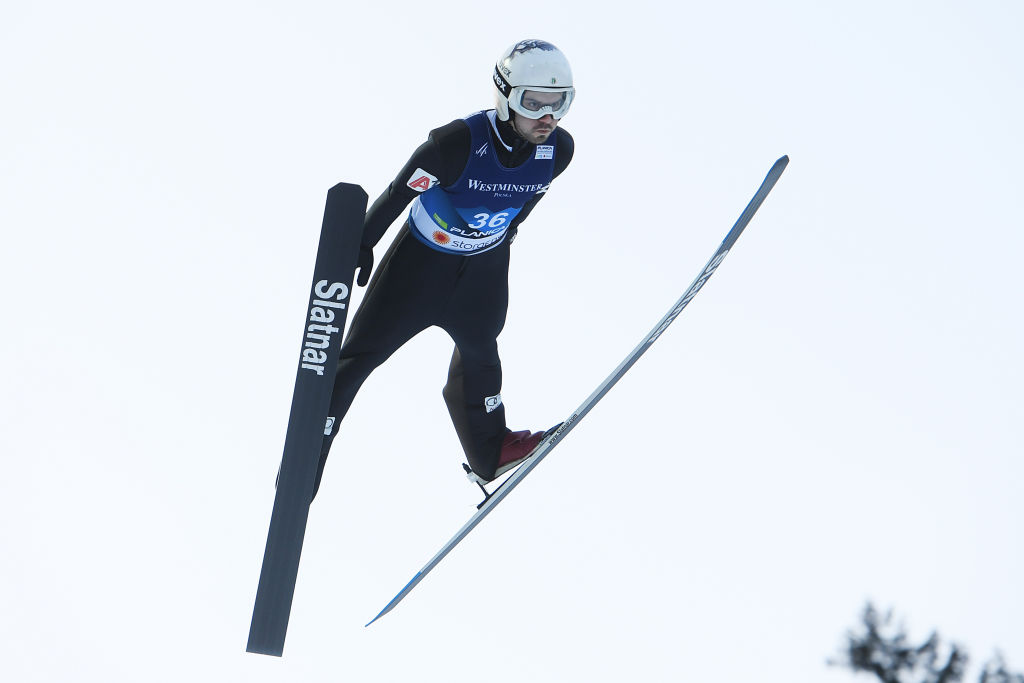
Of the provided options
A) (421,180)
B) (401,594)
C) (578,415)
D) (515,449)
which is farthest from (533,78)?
(401,594)

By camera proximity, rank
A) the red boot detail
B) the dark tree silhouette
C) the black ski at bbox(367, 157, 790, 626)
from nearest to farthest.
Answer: the dark tree silhouette → the black ski at bbox(367, 157, 790, 626) → the red boot detail

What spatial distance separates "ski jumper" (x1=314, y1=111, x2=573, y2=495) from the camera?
4699 millimetres

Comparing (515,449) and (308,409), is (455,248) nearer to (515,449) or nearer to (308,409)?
(308,409)

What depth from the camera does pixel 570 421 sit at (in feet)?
18.4

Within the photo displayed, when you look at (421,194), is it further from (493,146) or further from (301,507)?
(301,507)

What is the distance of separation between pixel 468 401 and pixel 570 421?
488mm

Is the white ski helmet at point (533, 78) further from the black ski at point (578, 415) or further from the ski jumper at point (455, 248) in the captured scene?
the black ski at point (578, 415)

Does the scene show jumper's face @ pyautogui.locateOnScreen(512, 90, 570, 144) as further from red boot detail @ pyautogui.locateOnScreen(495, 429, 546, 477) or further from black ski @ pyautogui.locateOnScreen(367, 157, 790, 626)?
red boot detail @ pyautogui.locateOnScreen(495, 429, 546, 477)

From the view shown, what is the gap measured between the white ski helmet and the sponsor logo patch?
0.40m

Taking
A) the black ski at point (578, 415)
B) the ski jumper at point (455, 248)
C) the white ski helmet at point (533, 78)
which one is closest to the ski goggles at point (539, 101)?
the white ski helmet at point (533, 78)

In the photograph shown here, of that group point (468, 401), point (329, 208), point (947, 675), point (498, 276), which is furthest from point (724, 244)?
point (947, 675)

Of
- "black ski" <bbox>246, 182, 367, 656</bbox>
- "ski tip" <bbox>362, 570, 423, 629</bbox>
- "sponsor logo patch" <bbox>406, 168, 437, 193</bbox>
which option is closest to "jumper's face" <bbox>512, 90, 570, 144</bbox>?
"sponsor logo patch" <bbox>406, 168, 437, 193</bbox>

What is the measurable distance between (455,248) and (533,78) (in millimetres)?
855

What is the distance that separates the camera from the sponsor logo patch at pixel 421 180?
182 inches
